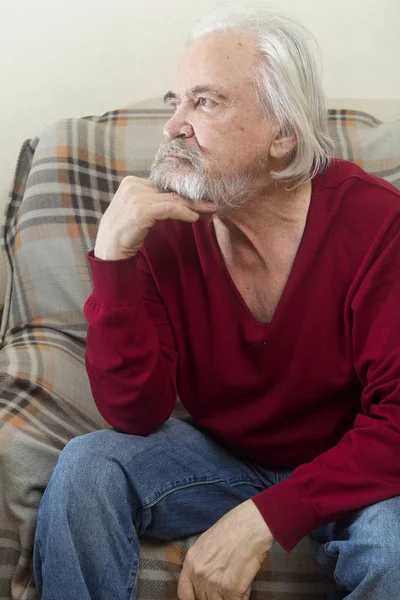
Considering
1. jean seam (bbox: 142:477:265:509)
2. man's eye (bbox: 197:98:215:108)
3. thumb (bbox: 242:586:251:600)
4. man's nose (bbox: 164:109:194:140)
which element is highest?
man's eye (bbox: 197:98:215:108)

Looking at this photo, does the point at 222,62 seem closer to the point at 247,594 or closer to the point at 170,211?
the point at 170,211

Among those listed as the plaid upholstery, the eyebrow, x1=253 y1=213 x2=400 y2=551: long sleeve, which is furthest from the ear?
the plaid upholstery

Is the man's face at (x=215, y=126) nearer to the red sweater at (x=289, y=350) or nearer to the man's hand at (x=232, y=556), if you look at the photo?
the red sweater at (x=289, y=350)

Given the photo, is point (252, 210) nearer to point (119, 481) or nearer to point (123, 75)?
point (119, 481)

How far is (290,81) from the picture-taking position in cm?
117

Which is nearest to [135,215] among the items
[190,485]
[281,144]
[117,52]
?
[281,144]

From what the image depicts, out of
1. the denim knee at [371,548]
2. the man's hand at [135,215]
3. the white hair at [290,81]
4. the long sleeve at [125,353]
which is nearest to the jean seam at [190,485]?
the long sleeve at [125,353]

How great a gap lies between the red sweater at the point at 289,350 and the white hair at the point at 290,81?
6cm

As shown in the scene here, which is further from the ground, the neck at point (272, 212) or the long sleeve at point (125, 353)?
the neck at point (272, 212)

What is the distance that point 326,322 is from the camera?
118cm

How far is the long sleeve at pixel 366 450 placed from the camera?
1.05 metres

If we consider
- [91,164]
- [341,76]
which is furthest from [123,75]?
[341,76]

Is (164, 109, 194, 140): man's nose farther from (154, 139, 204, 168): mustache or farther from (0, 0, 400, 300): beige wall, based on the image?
(0, 0, 400, 300): beige wall

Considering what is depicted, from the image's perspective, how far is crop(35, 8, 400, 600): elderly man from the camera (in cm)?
106
